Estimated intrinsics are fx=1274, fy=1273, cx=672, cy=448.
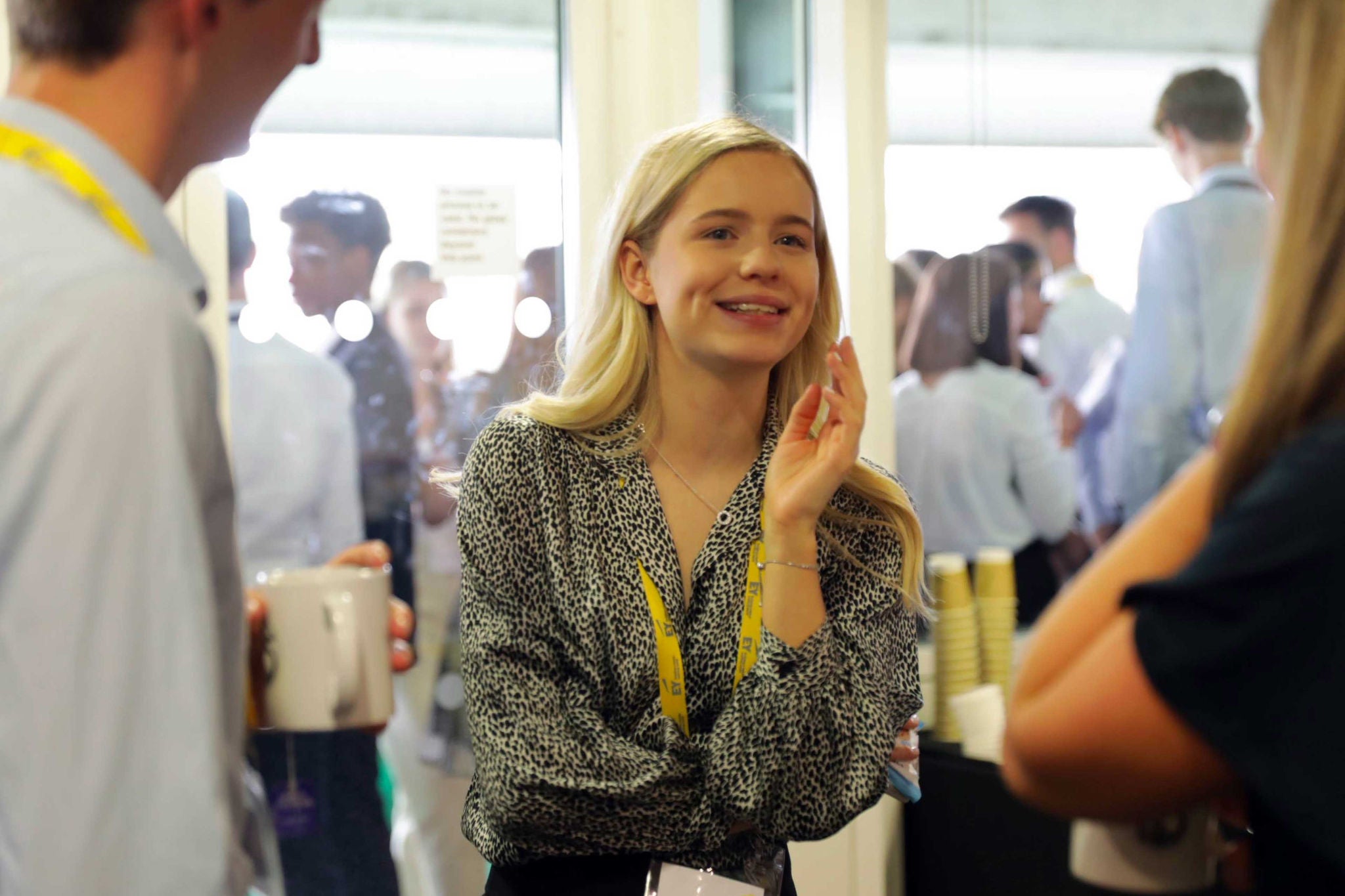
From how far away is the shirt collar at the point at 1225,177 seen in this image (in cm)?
278

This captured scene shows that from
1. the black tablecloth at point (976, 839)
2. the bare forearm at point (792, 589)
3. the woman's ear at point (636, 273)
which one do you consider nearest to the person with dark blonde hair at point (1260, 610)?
the bare forearm at point (792, 589)

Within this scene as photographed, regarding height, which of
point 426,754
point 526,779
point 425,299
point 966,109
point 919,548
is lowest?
point 426,754

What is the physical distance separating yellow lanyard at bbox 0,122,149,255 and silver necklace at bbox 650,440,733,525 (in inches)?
41.5

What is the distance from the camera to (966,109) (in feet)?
10.2

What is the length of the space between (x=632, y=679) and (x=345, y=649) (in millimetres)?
567

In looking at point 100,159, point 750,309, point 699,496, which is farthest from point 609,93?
point 100,159

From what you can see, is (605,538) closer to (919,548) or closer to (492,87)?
(919,548)

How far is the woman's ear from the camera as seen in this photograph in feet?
6.07

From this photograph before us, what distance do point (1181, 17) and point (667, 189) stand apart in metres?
1.75

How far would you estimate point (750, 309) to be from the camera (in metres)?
1.75

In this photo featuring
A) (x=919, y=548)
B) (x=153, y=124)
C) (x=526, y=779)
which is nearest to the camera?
(x=153, y=124)

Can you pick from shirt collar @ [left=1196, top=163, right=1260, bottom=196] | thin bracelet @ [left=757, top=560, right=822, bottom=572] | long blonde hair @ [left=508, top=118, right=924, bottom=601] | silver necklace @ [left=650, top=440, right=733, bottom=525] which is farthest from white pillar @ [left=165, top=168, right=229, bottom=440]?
shirt collar @ [left=1196, top=163, right=1260, bottom=196]

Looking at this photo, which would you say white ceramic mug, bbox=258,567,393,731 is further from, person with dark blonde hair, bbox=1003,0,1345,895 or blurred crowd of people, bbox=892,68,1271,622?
blurred crowd of people, bbox=892,68,1271,622

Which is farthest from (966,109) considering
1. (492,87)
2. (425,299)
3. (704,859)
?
(704,859)
